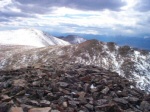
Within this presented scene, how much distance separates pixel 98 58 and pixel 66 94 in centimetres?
6997

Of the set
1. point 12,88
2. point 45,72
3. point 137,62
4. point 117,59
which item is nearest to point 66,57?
point 117,59

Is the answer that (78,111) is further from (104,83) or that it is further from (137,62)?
(137,62)

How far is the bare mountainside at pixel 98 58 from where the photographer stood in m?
79.6

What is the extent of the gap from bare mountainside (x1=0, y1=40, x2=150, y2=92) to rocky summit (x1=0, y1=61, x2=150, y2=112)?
52.5 m

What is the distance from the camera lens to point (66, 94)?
1870cm

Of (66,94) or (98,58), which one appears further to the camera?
(98,58)

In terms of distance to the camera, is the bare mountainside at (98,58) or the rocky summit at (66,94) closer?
the rocky summit at (66,94)

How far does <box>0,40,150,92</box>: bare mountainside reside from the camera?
79.6 metres

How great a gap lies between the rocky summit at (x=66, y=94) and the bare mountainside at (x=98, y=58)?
5249cm

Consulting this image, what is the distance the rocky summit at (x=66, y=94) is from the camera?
1605 cm

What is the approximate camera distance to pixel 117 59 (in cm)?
8694

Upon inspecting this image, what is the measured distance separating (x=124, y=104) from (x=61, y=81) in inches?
239

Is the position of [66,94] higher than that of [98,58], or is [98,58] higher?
[66,94]

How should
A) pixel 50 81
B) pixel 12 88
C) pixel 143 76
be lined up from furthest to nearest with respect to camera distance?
pixel 143 76
pixel 50 81
pixel 12 88
